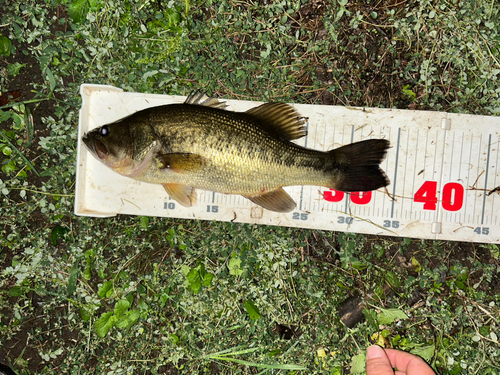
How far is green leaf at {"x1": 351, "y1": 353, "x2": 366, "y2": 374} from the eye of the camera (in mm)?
3257

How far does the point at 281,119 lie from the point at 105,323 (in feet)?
8.43

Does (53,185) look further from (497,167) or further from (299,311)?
(497,167)

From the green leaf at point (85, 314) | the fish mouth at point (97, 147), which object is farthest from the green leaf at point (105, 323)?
the fish mouth at point (97, 147)

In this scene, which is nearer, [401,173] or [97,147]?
[97,147]

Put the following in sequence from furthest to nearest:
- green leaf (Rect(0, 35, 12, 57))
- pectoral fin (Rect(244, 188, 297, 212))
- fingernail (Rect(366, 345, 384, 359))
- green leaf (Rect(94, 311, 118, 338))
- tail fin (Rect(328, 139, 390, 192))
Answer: green leaf (Rect(0, 35, 12, 57))
green leaf (Rect(94, 311, 118, 338))
fingernail (Rect(366, 345, 384, 359))
pectoral fin (Rect(244, 188, 297, 212))
tail fin (Rect(328, 139, 390, 192))

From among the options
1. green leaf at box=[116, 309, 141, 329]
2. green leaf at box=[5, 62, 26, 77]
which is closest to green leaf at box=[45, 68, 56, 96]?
green leaf at box=[5, 62, 26, 77]

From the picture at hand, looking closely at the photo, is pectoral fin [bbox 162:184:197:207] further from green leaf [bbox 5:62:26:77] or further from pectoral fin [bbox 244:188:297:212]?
green leaf [bbox 5:62:26:77]

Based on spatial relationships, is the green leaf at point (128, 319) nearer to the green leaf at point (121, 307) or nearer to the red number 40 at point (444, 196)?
the green leaf at point (121, 307)

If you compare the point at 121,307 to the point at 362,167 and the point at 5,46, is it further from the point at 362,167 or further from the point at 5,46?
the point at 5,46

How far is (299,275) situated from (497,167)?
2.10 metres

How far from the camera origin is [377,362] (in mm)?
3186

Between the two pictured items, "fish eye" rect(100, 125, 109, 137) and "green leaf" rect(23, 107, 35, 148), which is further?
"green leaf" rect(23, 107, 35, 148)

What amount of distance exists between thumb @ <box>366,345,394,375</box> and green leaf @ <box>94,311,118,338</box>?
2451 millimetres

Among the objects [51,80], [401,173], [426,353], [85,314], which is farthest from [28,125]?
[426,353]
